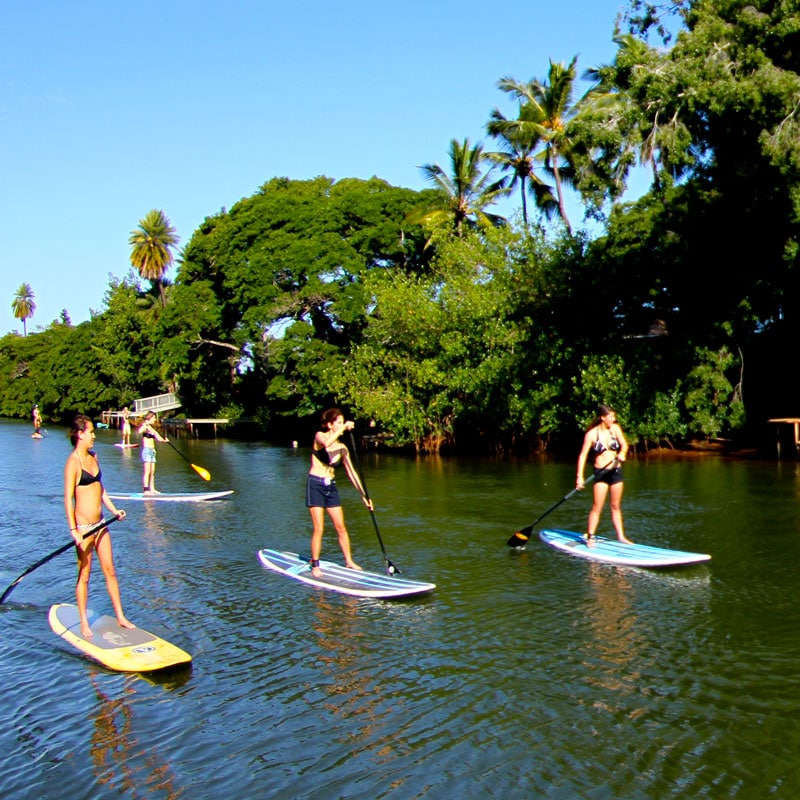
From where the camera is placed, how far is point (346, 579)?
35.8ft

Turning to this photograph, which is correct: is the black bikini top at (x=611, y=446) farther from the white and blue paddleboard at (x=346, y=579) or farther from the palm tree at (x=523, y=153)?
the palm tree at (x=523, y=153)

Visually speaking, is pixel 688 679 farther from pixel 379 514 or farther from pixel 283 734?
pixel 379 514

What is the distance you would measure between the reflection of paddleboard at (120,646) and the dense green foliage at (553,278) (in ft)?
58.8

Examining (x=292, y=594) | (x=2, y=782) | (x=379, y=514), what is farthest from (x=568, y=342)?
(x=2, y=782)

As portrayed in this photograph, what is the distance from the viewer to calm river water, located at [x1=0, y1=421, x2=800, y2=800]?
5867mm

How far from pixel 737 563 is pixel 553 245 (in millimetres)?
22438

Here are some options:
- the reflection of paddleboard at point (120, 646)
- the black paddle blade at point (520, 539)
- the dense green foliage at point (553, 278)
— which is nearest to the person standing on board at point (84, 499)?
the reflection of paddleboard at point (120, 646)

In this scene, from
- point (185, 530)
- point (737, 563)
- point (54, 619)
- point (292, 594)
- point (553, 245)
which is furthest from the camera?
point (553, 245)

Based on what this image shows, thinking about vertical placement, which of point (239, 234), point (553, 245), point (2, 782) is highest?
point (239, 234)

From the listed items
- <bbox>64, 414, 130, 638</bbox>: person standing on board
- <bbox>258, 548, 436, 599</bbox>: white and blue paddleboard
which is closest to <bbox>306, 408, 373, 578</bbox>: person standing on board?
<bbox>258, 548, 436, 599</bbox>: white and blue paddleboard

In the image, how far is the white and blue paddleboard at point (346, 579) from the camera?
1023cm

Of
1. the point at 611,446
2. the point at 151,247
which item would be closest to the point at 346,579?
the point at 611,446

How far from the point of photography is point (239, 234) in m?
46.3

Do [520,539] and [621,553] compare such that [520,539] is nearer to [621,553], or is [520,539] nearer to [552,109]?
[621,553]
